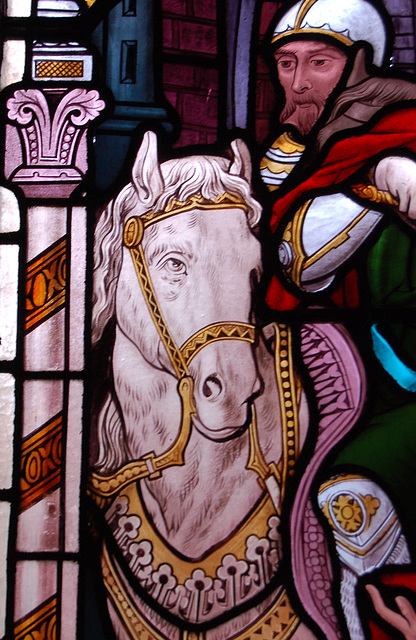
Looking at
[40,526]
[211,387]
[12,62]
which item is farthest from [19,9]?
[40,526]

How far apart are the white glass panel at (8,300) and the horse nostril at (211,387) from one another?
82cm

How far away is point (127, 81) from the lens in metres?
2.49

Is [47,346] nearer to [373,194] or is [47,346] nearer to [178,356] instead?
[178,356]

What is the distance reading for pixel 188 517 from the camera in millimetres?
2289

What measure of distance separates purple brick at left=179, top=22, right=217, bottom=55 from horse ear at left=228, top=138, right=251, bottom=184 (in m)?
0.44

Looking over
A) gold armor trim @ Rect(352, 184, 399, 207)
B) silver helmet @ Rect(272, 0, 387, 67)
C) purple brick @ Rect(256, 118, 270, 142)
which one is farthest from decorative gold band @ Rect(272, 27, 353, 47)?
gold armor trim @ Rect(352, 184, 399, 207)

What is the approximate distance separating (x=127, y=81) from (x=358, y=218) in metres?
1.17

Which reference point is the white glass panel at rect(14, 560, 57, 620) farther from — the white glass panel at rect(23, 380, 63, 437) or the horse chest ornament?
the white glass panel at rect(23, 380, 63, 437)

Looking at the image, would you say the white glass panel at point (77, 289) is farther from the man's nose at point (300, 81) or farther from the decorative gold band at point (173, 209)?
the man's nose at point (300, 81)

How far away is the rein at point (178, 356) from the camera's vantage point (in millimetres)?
2311

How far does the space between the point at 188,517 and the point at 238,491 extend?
8.9 inches

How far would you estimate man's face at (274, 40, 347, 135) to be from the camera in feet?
8.11

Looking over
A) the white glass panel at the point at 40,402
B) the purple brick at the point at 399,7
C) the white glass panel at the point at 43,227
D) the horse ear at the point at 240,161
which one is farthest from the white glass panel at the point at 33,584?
the purple brick at the point at 399,7

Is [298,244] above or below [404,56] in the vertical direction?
below
